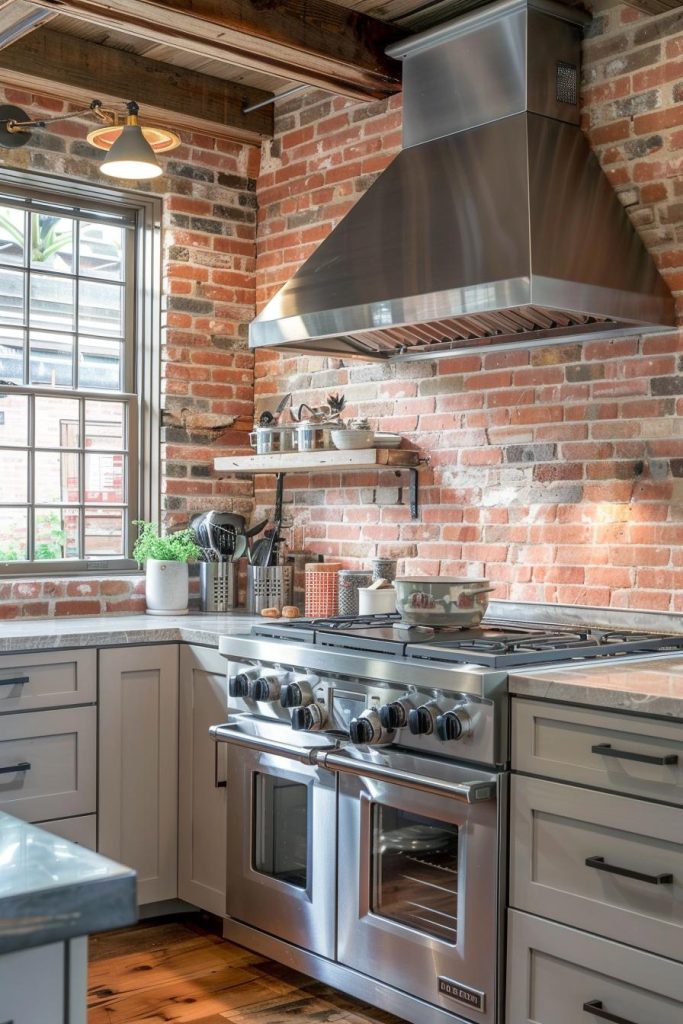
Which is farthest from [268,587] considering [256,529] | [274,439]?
[274,439]

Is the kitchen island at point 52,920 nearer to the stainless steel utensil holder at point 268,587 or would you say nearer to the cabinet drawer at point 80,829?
the cabinet drawer at point 80,829

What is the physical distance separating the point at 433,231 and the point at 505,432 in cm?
73

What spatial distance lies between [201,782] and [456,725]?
1313 millimetres

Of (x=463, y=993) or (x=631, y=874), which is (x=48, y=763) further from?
(x=631, y=874)

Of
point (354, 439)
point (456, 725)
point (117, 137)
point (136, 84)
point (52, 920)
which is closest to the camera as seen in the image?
point (52, 920)

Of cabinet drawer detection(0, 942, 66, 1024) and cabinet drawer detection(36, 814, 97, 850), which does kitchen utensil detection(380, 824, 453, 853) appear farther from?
cabinet drawer detection(0, 942, 66, 1024)

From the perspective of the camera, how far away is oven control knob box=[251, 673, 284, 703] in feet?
10.8

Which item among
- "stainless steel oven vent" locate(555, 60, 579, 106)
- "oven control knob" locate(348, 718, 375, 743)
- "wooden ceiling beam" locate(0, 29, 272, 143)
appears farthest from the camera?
"wooden ceiling beam" locate(0, 29, 272, 143)

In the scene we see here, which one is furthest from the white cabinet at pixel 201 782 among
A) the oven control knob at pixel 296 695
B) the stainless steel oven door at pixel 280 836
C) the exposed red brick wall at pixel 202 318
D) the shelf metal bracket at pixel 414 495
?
the shelf metal bracket at pixel 414 495

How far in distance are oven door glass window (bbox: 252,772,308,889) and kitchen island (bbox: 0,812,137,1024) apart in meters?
2.20

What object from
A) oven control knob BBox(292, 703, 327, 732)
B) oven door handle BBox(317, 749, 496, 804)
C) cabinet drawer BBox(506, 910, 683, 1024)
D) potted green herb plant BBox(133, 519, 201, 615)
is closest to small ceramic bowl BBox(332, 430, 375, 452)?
potted green herb plant BBox(133, 519, 201, 615)

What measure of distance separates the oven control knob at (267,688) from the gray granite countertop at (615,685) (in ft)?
2.75

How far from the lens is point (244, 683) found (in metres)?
3.39

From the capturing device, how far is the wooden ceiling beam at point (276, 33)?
338cm
